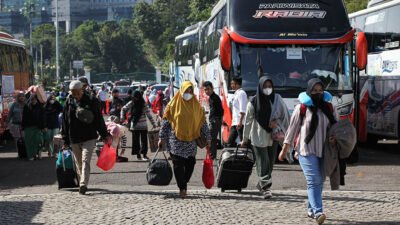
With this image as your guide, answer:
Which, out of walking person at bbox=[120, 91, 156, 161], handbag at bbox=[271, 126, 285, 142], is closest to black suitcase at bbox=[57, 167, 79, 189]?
handbag at bbox=[271, 126, 285, 142]

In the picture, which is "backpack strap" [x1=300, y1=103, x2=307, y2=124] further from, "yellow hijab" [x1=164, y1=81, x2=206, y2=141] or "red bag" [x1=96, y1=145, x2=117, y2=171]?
"red bag" [x1=96, y1=145, x2=117, y2=171]

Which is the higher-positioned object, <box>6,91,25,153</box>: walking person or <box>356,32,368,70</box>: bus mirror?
<box>356,32,368,70</box>: bus mirror

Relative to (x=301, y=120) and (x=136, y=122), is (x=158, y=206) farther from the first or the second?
(x=136, y=122)

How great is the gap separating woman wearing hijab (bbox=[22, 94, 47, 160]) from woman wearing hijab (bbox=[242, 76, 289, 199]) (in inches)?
339

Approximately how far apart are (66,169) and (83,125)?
2.85ft

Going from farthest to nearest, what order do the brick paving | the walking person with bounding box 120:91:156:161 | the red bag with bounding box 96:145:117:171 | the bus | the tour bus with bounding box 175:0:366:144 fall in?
the bus → the walking person with bounding box 120:91:156:161 → the tour bus with bounding box 175:0:366:144 → the red bag with bounding box 96:145:117:171 → the brick paving

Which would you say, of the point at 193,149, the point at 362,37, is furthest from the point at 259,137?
the point at 362,37

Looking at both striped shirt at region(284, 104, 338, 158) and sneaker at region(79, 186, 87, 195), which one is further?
sneaker at region(79, 186, 87, 195)

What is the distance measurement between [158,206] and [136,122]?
732cm

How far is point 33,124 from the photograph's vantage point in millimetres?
19828

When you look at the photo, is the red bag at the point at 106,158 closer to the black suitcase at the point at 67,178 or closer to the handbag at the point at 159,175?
the black suitcase at the point at 67,178

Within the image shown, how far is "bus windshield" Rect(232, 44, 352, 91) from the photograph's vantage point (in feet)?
58.4

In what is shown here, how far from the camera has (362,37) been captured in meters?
17.3

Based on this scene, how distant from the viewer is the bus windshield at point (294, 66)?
58.4 ft
